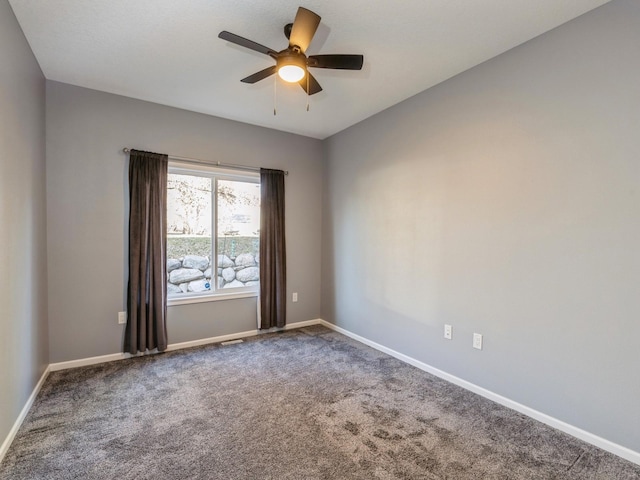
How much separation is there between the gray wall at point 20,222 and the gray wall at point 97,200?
0.53 ft

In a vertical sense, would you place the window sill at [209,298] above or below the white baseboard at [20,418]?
above

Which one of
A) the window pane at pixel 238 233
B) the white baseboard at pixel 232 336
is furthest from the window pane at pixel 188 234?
the white baseboard at pixel 232 336

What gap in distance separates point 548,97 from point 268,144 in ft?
9.60

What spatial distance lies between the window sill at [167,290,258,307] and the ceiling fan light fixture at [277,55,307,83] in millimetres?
2611

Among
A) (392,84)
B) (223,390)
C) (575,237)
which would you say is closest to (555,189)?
(575,237)

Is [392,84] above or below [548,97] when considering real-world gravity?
above

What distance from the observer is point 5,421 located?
1848 millimetres

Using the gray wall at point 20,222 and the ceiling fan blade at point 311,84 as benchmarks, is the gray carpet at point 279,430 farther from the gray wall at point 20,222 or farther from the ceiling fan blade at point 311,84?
the ceiling fan blade at point 311,84

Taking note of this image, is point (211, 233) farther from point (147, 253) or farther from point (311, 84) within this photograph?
point (311, 84)

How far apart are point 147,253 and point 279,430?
2.18 metres

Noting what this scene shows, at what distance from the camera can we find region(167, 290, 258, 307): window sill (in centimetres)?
352

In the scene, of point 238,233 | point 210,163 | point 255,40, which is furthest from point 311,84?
point 238,233

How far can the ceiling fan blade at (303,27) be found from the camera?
1.69m

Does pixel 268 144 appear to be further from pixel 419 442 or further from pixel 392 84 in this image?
pixel 419 442
